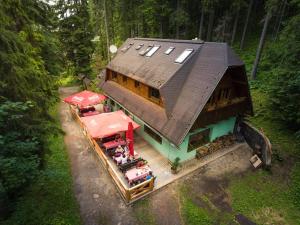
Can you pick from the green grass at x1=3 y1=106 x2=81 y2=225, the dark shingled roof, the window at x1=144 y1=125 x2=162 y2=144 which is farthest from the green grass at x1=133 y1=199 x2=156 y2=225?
the window at x1=144 y1=125 x2=162 y2=144

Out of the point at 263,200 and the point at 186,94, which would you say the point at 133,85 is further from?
the point at 263,200

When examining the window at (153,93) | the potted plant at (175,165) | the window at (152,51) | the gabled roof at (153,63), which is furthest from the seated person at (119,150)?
the window at (152,51)

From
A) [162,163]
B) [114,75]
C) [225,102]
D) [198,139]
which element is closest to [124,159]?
[162,163]

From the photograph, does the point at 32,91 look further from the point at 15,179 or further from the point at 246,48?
the point at 246,48

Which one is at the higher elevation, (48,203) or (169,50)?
(169,50)

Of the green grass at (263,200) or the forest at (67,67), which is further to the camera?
the green grass at (263,200)

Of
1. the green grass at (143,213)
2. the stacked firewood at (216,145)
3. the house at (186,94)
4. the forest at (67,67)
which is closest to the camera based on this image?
the forest at (67,67)

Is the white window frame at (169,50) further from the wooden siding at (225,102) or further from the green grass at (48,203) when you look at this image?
the green grass at (48,203)

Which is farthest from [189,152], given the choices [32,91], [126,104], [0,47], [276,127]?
[0,47]
